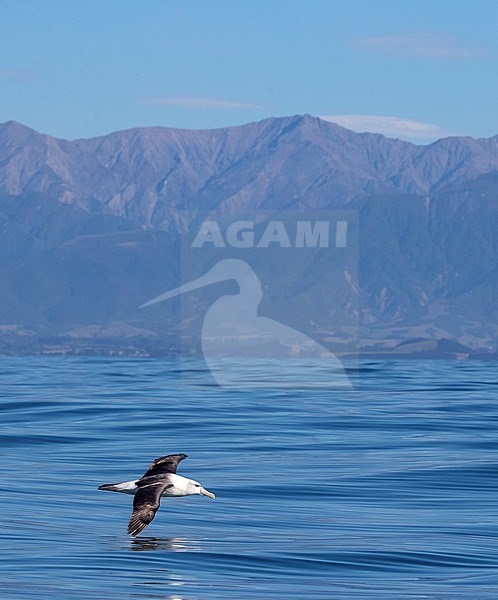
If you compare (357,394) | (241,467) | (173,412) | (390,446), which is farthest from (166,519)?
(357,394)

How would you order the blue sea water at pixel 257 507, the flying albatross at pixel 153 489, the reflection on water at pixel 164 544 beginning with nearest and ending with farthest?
the blue sea water at pixel 257 507
the flying albatross at pixel 153 489
the reflection on water at pixel 164 544

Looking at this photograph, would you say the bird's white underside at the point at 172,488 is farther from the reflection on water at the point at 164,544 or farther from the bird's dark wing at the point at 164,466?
the bird's dark wing at the point at 164,466

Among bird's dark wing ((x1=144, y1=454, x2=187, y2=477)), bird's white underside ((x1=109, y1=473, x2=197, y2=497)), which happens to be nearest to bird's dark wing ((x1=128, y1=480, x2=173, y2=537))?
bird's white underside ((x1=109, y1=473, x2=197, y2=497))

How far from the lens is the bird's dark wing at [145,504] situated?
18.5 metres

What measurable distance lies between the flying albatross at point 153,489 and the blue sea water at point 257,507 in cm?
60

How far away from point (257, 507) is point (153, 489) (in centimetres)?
387

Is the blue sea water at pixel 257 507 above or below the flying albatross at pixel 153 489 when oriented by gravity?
below

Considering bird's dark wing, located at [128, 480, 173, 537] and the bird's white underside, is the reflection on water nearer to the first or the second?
bird's dark wing, located at [128, 480, 173, 537]

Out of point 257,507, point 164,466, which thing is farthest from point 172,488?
point 257,507

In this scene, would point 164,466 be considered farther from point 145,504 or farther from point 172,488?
point 145,504

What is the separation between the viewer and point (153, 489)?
66.9ft

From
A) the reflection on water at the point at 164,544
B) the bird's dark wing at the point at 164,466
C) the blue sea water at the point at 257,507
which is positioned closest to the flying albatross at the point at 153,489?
the bird's dark wing at the point at 164,466

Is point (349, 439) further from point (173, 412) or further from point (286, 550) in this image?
point (286, 550)

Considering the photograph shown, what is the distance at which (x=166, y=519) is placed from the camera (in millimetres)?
22578
